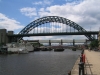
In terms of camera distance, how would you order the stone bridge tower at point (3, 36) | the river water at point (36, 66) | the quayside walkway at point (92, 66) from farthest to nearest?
1. the stone bridge tower at point (3, 36)
2. the river water at point (36, 66)
3. the quayside walkway at point (92, 66)

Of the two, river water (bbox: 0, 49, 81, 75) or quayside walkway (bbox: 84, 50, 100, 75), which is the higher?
quayside walkway (bbox: 84, 50, 100, 75)

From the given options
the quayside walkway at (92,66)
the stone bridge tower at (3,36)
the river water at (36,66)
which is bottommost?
the river water at (36,66)

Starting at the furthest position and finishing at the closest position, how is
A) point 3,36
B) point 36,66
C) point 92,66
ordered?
point 3,36 → point 36,66 → point 92,66

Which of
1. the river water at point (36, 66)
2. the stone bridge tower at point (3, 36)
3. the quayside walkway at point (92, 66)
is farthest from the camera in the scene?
the stone bridge tower at point (3, 36)

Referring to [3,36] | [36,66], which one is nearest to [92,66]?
[36,66]

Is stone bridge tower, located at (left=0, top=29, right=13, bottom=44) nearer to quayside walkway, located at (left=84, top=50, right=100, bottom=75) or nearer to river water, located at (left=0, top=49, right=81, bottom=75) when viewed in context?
river water, located at (left=0, top=49, right=81, bottom=75)

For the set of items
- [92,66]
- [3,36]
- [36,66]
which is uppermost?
[3,36]

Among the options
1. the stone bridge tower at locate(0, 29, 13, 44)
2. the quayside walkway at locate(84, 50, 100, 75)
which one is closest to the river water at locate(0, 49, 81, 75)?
the quayside walkway at locate(84, 50, 100, 75)

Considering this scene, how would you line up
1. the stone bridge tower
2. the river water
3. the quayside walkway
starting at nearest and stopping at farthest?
the quayside walkway → the river water → the stone bridge tower

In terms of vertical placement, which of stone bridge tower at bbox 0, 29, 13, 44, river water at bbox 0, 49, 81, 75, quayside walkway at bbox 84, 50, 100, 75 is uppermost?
stone bridge tower at bbox 0, 29, 13, 44

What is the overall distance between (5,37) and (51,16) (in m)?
46.1

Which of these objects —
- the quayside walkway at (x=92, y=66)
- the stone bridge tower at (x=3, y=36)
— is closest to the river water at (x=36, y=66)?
the quayside walkway at (x=92, y=66)

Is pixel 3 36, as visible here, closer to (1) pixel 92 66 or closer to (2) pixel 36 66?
(2) pixel 36 66

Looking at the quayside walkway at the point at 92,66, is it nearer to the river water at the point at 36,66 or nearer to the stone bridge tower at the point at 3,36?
the river water at the point at 36,66
